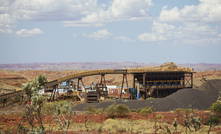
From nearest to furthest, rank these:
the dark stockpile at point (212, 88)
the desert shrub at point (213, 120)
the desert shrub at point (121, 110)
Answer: the desert shrub at point (213, 120) < the desert shrub at point (121, 110) < the dark stockpile at point (212, 88)

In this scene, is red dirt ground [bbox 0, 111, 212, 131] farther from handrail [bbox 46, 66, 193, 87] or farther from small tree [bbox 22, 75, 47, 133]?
handrail [bbox 46, 66, 193, 87]

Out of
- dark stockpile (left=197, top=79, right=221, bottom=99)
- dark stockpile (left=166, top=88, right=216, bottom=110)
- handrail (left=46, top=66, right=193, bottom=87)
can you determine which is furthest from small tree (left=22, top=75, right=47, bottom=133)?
dark stockpile (left=197, top=79, right=221, bottom=99)

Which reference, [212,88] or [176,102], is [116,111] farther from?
[212,88]

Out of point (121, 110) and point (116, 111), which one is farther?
point (121, 110)

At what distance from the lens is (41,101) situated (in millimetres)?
13625

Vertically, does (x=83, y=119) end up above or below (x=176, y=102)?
below

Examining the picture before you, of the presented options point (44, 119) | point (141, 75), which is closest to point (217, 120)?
point (44, 119)

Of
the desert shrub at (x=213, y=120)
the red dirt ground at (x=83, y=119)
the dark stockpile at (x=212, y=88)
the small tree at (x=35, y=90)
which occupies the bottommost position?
the red dirt ground at (x=83, y=119)

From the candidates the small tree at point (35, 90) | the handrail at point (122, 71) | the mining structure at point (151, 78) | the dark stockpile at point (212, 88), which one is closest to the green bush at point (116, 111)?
the small tree at point (35, 90)

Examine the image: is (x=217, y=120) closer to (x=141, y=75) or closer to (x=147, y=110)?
(x=147, y=110)

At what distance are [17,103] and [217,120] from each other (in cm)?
3621

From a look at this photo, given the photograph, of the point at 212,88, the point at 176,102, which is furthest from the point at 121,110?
the point at 212,88

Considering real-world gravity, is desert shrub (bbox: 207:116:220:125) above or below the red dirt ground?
above

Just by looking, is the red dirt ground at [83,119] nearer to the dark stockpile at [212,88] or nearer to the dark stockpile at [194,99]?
the dark stockpile at [194,99]
